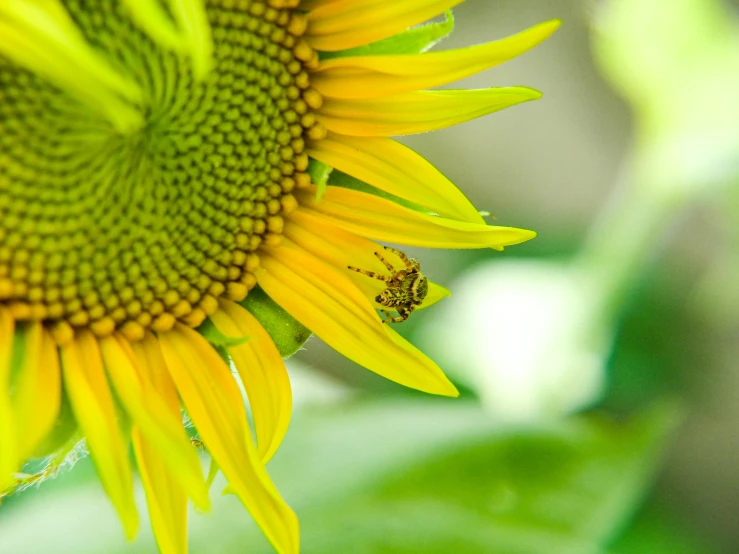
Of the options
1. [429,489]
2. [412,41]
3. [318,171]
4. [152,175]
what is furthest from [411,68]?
[429,489]

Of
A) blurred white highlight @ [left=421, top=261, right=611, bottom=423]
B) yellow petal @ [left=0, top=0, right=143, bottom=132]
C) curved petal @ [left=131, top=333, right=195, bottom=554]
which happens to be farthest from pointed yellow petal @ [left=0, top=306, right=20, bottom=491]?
blurred white highlight @ [left=421, top=261, right=611, bottom=423]

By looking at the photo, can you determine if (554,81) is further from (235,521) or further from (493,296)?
(235,521)

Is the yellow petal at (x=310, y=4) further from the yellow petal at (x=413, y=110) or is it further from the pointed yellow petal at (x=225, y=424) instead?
the pointed yellow petal at (x=225, y=424)

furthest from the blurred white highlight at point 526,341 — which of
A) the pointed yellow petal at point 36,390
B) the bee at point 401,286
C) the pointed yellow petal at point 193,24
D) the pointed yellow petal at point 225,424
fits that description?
the pointed yellow petal at point 193,24

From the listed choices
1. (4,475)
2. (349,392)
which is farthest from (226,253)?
(349,392)

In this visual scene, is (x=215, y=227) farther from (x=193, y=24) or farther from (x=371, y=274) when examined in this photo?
(x=193, y=24)

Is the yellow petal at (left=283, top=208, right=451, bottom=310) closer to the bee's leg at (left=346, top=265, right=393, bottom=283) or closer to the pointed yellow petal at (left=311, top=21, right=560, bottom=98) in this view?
the bee's leg at (left=346, top=265, right=393, bottom=283)

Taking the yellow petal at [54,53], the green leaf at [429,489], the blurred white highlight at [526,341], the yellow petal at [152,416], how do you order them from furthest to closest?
the blurred white highlight at [526,341] < the green leaf at [429,489] < the yellow petal at [152,416] < the yellow petal at [54,53]
